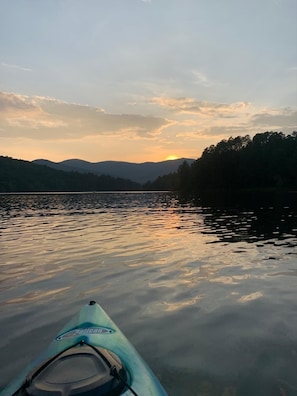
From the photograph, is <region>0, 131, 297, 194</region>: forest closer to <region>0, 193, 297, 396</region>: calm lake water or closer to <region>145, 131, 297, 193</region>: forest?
<region>145, 131, 297, 193</region>: forest

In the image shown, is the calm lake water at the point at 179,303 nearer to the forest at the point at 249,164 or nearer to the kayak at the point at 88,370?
the kayak at the point at 88,370

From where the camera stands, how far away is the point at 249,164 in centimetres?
14600

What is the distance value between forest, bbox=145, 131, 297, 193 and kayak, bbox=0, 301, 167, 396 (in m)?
138

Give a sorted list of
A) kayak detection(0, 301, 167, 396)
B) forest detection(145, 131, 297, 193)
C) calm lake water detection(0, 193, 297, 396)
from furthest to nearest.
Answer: forest detection(145, 131, 297, 193)
calm lake water detection(0, 193, 297, 396)
kayak detection(0, 301, 167, 396)

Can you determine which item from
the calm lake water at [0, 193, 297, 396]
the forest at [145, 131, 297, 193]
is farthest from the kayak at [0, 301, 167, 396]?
the forest at [145, 131, 297, 193]

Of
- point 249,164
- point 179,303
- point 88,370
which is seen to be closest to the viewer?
point 88,370

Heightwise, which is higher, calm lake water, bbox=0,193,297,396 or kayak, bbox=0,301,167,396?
kayak, bbox=0,301,167,396

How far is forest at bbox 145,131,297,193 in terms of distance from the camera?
13938 cm

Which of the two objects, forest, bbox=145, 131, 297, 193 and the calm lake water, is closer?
the calm lake water

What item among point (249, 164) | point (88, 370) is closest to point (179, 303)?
point (88, 370)

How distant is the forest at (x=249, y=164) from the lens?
5487 inches

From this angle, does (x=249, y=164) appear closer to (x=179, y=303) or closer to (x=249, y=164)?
(x=249, y=164)

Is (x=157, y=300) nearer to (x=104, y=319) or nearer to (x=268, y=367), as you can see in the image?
(x=104, y=319)

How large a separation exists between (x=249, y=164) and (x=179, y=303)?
467 ft
